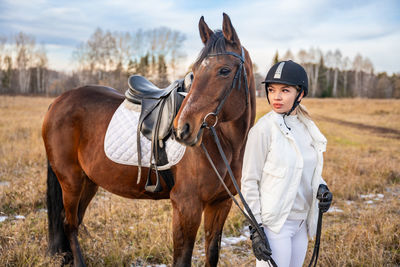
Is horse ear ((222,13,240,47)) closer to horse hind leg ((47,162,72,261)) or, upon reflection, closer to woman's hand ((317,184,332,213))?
woman's hand ((317,184,332,213))

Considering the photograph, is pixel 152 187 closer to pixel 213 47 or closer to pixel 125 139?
pixel 125 139

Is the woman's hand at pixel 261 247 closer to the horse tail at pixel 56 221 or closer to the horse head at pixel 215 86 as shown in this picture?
the horse head at pixel 215 86

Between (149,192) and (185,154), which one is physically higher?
(185,154)

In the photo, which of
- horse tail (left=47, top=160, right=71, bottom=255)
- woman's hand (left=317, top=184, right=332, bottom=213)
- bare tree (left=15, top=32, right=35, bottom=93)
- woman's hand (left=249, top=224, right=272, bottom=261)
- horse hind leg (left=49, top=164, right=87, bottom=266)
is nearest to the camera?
woman's hand (left=249, top=224, right=272, bottom=261)

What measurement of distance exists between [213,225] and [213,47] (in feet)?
4.91

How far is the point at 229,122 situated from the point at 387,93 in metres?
64.2

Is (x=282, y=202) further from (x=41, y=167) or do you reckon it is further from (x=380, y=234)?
(x=41, y=167)

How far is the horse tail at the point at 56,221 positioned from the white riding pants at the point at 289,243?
2.32 meters

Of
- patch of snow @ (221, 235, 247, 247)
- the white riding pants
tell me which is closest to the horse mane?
the white riding pants

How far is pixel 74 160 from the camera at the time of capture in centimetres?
280

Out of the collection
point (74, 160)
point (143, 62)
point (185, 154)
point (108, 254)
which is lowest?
point (108, 254)

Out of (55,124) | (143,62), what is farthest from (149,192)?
(143,62)

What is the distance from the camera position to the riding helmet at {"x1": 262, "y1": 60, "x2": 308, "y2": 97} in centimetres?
164

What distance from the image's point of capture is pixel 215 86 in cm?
169
